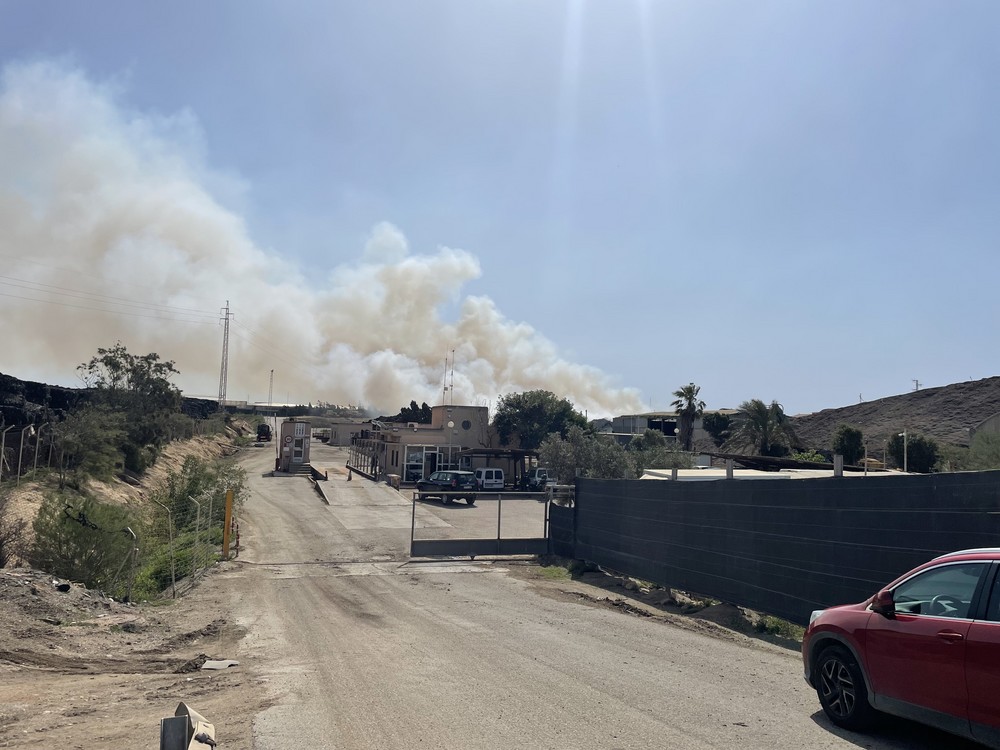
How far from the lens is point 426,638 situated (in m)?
11.0

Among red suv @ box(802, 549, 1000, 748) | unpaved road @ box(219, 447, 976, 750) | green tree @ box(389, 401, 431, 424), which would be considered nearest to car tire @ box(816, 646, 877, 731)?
red suv @ box(802, 549, 1000, 748)

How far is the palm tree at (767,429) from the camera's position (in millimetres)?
46031

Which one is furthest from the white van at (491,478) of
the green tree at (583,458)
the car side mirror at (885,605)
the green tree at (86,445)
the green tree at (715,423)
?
the car side mirror at (885,605)

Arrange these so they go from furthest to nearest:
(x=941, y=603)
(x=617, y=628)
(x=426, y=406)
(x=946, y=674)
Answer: (x=426, y=406), (x=617, y=628), (x=941, y=603), (x=946, y=674)

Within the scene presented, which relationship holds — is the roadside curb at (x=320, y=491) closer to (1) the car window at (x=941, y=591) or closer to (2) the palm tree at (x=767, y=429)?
(2) the palm tree at (x=767, y=429)

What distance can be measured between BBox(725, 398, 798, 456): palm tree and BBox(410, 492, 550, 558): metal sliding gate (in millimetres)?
14124

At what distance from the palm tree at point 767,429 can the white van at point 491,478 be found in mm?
16856

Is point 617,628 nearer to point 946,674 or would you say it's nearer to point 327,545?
point 946,674

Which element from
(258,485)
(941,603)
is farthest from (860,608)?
(258,485)

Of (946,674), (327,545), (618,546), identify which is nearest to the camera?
(946,674)

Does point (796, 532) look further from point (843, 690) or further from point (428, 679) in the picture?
point (428, 679)

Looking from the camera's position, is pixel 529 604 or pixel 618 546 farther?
pixel 618 546

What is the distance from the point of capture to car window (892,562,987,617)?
5.62m

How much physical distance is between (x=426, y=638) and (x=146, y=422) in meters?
42.4
